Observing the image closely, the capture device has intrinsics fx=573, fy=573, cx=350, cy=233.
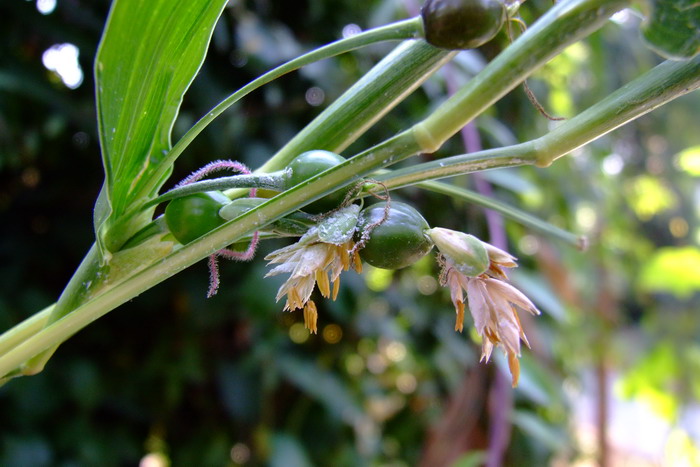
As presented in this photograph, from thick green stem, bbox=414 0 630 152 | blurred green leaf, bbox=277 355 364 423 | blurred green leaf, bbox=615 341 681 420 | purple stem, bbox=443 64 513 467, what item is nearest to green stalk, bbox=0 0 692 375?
thick green stem, bbox=414 0 630 152

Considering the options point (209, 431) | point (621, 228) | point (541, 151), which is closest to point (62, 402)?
point (209, 431)

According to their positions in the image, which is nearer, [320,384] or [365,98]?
[365,98]

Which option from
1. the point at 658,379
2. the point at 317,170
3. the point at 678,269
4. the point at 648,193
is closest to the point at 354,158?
the point at 317,170

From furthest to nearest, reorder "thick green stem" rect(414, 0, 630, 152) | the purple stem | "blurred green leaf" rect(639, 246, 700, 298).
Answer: "blurred green leaf" rect(639, 246, 700, 298) < the purple stem < "thick green stem" rect(414, 0, 630, 152)

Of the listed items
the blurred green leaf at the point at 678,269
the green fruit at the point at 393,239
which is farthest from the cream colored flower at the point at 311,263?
the blurred green leaf at the point at 678,269

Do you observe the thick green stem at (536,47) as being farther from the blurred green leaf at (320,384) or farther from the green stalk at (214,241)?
the blurred green leaf at (320,384)

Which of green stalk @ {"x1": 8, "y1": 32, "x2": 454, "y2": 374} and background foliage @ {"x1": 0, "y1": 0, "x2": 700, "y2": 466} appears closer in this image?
green stalk @ {"x1": 8, "y1": 32, "x2": 454, "y2": 374}

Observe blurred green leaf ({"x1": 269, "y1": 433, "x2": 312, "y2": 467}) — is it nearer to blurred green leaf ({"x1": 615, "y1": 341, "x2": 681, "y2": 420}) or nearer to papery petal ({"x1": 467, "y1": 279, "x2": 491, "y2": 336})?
papery petal ({"x1": 467, "y1": 279, "x2": 491, "y2": 336})

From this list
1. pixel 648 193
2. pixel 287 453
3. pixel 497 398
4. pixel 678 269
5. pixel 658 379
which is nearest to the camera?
pixel 497 398

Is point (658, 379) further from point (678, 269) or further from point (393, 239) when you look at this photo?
point (393, 239)
